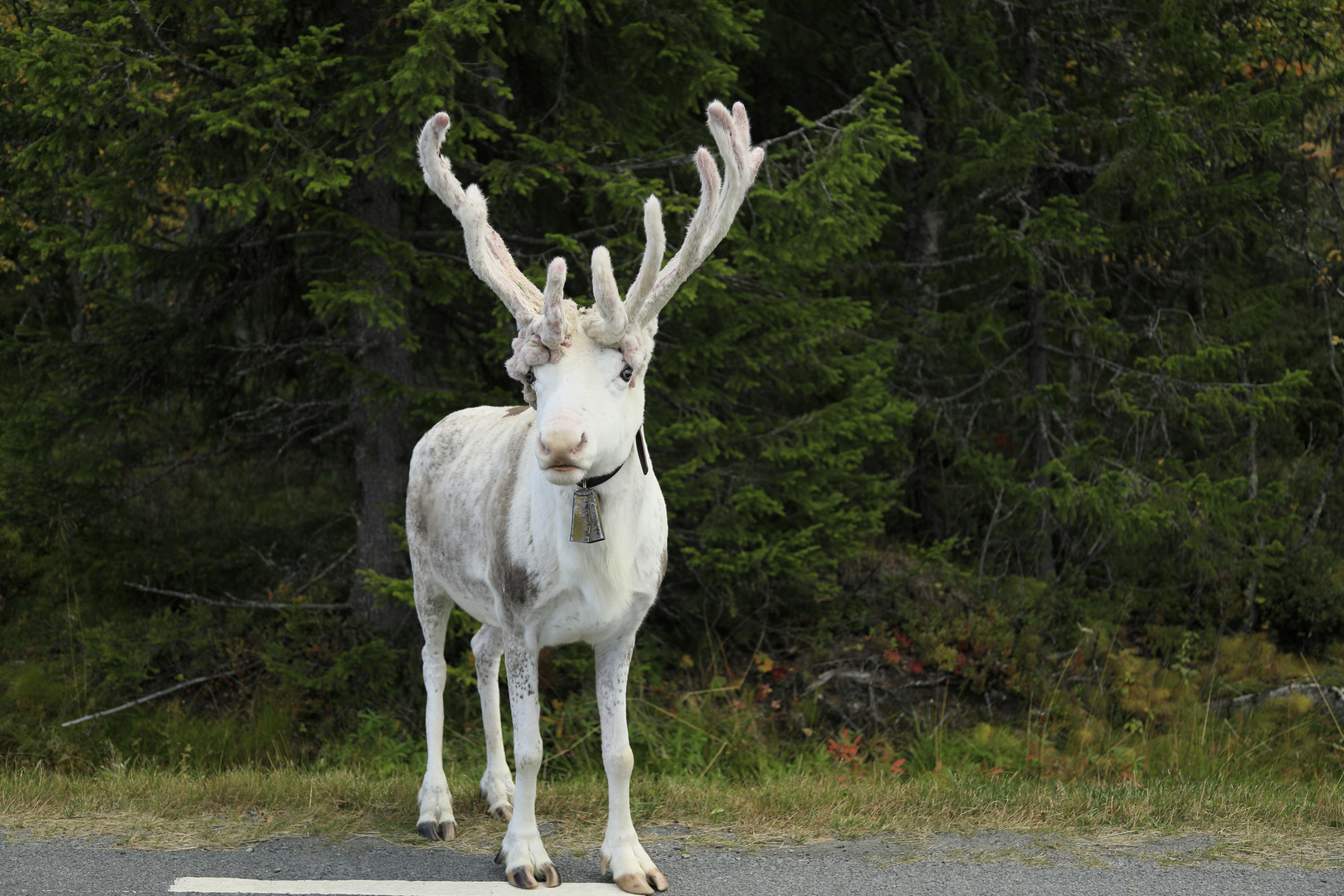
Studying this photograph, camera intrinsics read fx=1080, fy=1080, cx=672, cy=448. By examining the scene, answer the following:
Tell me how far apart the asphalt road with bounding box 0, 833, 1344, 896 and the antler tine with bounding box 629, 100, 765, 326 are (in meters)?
2.26

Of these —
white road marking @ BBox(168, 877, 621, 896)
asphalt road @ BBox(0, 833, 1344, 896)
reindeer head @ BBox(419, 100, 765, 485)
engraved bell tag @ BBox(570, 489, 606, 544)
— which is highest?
reindeer head @ BBox(419, 100, 765, 485)

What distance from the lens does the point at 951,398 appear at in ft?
34.8

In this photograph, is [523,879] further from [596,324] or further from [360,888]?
[596,324]

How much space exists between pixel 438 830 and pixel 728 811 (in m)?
1.33

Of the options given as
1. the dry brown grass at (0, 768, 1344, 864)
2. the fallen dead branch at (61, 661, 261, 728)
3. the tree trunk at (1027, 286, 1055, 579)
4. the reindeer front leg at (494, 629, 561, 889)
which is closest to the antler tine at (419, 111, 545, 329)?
the reindeer front leg at (494, 629, 561, 889)

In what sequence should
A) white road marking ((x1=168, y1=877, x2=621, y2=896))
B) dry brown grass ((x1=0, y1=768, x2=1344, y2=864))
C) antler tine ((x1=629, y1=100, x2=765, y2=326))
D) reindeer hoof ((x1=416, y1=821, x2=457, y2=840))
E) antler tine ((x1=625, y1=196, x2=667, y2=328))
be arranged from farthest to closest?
reindeer hoof ((x1=416, y1=821, x2=457, y2=840))
dry brown grass ((x1=0, y1=768, x2=1344, y2=864))
white road marking ((x1=168, y1=877, x2=621, y2=896))
antler tine ((x1=629, y1=100, x2=765, y2=326))
antler tine ((x1=625, y1=196, x2=667, y2=328))

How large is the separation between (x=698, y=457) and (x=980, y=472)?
151 inches

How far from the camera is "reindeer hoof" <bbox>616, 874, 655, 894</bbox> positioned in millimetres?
4113

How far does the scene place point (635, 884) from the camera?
4121mm

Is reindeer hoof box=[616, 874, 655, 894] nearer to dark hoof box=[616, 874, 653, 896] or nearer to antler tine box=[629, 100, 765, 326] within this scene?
dark hoof box=[616, 874, 653, 896]

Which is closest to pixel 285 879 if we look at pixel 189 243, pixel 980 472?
pixel 189 243

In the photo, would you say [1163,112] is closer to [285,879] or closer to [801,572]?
Answer: [801,572]

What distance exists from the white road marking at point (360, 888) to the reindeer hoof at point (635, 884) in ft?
0.12

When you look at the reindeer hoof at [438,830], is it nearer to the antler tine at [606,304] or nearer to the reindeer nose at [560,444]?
the reindeer nose at [560,444]
